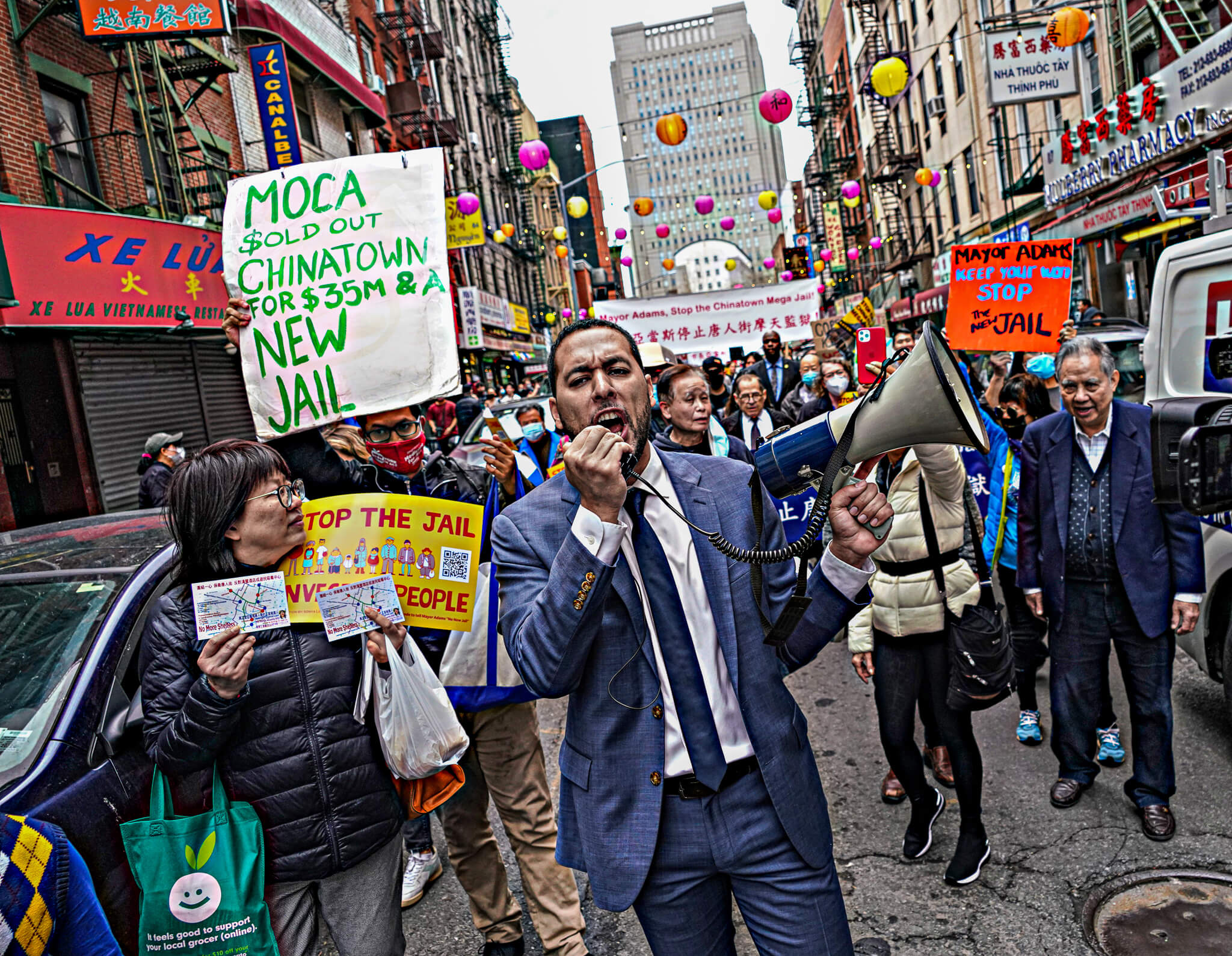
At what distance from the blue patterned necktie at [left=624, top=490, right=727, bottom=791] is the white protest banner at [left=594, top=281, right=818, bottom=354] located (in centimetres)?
1211

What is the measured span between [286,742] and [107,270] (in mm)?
10600

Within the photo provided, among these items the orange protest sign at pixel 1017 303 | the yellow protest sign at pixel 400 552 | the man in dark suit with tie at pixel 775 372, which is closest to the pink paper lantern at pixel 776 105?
the man in dark suit with tie at pixel 775 372

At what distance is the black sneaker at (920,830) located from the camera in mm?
3744

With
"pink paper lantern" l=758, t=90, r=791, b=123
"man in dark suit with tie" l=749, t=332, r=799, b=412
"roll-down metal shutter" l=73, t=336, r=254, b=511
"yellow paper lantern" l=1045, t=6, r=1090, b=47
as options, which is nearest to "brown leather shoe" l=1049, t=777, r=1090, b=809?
"man in dark suit with tie" l=749, t=332, r=799, b=412

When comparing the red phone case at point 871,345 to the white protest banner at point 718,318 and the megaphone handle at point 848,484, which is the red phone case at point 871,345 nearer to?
the white protest banner at point 718,318

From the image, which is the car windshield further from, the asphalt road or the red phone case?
the red phone case

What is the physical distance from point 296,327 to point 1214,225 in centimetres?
415

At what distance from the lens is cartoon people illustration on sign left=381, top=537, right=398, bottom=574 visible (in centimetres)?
279

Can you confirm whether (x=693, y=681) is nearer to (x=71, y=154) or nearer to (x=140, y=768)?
(x=140, y=768)

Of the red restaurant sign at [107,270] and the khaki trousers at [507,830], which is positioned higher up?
the red restaurant sign at [107,270]

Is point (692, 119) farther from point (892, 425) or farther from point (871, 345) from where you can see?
point (892, 425)

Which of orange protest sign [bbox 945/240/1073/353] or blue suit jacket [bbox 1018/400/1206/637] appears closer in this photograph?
blue suit jacket [bbox 1018/400/1206/637]

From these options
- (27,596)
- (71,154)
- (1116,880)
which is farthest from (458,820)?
(71,154)

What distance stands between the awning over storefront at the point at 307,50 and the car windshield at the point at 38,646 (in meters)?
16.2
